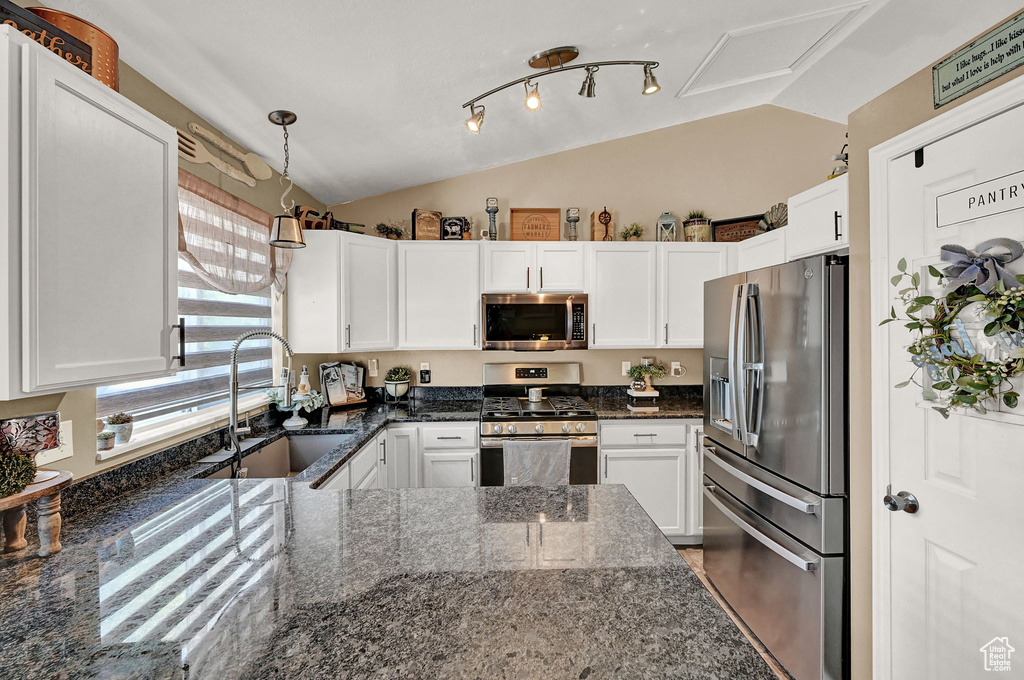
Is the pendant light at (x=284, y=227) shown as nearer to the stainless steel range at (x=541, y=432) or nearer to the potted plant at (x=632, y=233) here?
the stainless steel range at (x=541, y=432)

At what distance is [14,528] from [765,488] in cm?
243

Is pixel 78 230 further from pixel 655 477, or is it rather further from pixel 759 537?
pixel 655 477

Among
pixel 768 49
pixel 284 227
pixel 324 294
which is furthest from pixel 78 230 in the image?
pixel 768 49

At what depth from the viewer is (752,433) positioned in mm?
2031

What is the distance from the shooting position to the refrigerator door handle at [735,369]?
2.12 metres

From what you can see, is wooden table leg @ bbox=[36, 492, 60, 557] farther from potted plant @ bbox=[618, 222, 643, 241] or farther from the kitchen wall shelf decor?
potted plant @ bbox=[618, 222, 643, 241]

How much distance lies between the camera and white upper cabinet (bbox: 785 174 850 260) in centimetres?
181

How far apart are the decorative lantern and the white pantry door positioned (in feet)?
5.91

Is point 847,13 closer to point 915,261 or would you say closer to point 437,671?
point 915,261

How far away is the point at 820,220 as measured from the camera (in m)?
1.96

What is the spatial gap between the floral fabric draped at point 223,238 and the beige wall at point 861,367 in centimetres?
254

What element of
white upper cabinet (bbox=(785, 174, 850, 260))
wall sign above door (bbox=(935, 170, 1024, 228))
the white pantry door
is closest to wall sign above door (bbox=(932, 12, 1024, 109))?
the white pantry door

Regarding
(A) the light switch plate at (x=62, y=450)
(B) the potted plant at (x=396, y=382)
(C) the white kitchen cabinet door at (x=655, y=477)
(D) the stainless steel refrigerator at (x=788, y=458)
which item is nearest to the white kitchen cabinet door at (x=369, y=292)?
(B) the potted plant at (x=396, y=382)

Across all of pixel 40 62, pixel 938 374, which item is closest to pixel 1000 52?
pixel 938 374
